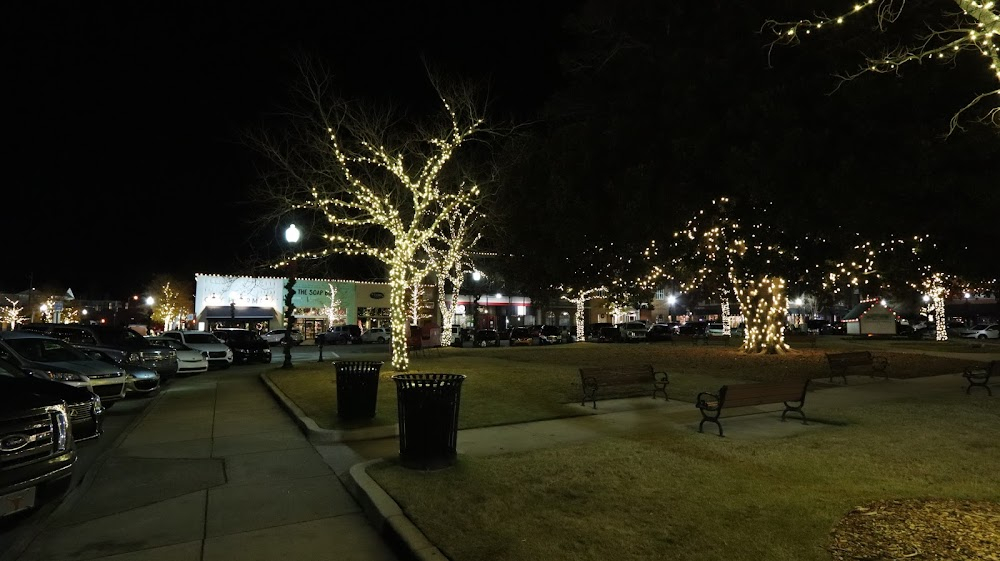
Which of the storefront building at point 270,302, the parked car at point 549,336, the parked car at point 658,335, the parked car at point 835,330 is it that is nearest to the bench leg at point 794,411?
the parked car at point 549,336

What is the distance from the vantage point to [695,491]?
238 inches

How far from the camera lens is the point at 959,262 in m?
14.0

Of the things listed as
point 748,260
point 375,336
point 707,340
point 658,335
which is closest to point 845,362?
point 748,260

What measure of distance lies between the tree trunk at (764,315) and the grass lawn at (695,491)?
16962mm

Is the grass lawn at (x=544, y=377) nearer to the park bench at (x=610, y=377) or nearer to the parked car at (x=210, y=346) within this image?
the park bench at (x=610, y=377)


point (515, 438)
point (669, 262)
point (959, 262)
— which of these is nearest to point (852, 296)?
point (669, 262)

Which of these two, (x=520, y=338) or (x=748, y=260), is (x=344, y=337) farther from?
(x=748, y=260)

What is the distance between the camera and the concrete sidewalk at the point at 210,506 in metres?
5.20

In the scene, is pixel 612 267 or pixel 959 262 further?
pixel 612 267

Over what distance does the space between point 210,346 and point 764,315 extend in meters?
23.1

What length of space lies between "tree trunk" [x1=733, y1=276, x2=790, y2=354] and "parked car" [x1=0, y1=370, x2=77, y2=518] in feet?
80.4

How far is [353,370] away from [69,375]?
5.13m

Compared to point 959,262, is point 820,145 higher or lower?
higher

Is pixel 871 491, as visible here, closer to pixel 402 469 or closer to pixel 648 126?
pixel 402 469
